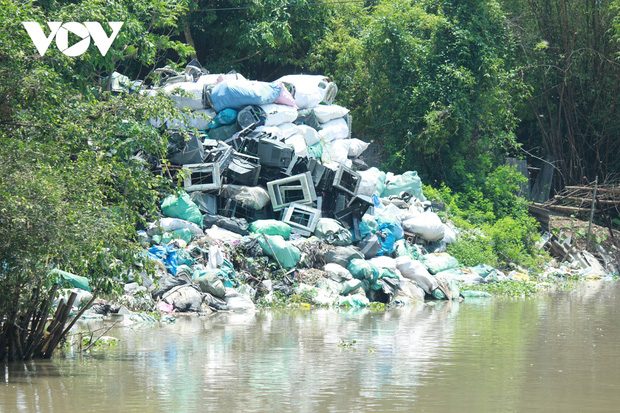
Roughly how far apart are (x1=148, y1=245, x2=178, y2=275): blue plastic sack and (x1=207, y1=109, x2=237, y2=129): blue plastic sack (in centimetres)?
409

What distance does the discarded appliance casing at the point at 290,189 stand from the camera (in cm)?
1351

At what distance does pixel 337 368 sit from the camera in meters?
7.00

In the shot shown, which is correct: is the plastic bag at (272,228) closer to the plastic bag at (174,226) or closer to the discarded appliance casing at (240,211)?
the discarded appliance casing at (240,211)

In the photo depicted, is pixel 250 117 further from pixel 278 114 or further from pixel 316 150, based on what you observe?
pixel 316 150

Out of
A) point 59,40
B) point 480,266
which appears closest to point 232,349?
point 59,40

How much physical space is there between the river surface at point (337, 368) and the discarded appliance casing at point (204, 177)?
10.4ft

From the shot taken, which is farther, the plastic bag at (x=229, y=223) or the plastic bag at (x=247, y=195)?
the plastic bag at (x=247, y=195)

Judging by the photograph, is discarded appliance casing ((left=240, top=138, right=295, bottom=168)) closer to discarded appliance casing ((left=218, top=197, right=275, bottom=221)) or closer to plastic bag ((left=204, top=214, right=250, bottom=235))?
discarded appliance casing ((left=218, top=197, right=275, bottom=221))

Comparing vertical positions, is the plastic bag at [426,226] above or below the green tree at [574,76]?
below

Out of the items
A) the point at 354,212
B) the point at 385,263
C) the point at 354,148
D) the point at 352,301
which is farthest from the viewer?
the point at 354,148

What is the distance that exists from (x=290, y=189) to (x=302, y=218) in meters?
0.58

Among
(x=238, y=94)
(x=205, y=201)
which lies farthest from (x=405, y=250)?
(x=238, y=94)

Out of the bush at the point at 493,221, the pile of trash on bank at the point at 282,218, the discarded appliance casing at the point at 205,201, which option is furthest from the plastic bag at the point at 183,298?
the bush at the point at 493,221

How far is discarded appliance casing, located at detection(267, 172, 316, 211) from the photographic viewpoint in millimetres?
13508
